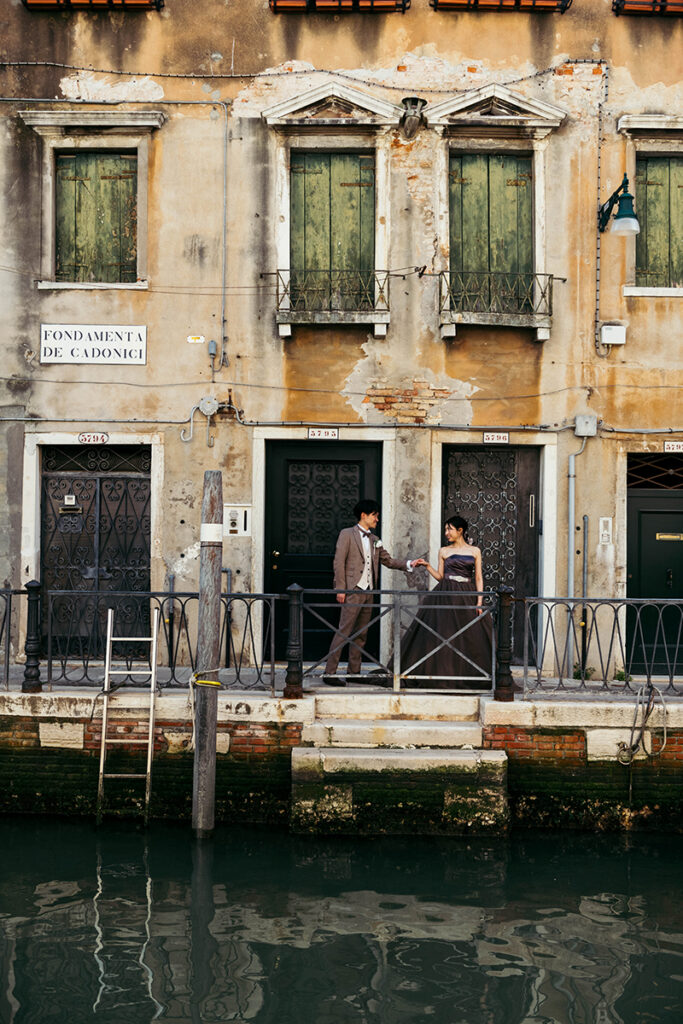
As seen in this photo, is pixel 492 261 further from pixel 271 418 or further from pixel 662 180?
pixel 271 418

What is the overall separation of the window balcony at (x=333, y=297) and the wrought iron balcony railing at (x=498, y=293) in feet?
2.08

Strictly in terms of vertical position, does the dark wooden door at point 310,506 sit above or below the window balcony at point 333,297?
below

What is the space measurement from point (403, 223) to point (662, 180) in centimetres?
267

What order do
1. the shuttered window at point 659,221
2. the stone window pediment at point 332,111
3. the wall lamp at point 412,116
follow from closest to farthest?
1. the wall lamp at point 412,116
2. the stone window pediment at point 332,111
3. the shuttered window at point 659,221

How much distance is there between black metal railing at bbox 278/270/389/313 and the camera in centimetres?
1016

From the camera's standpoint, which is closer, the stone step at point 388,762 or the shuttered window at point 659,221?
the stone step at point 388,762

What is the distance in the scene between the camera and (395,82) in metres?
10.2

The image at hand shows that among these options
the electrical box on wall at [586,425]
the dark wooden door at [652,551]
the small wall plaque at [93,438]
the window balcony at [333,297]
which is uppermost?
the window balcony at [333,297]

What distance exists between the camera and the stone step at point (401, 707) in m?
8.15

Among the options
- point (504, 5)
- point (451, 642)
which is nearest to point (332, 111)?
point (504, 5)

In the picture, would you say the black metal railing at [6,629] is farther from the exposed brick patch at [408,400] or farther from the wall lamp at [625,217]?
the wall lamp at [625,217]

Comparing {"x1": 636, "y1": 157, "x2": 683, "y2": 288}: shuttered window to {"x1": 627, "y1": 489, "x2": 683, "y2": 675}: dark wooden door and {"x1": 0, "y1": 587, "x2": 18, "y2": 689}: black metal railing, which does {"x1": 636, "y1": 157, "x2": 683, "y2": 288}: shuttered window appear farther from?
{"x1": 0, "y1": 587, "x2": 18, "y2": 689}: black metal railing

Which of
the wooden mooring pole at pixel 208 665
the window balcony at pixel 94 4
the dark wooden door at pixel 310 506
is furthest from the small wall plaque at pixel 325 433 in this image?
the window balcony at pixel 94 4

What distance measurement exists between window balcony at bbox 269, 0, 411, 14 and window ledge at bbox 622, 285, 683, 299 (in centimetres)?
355
